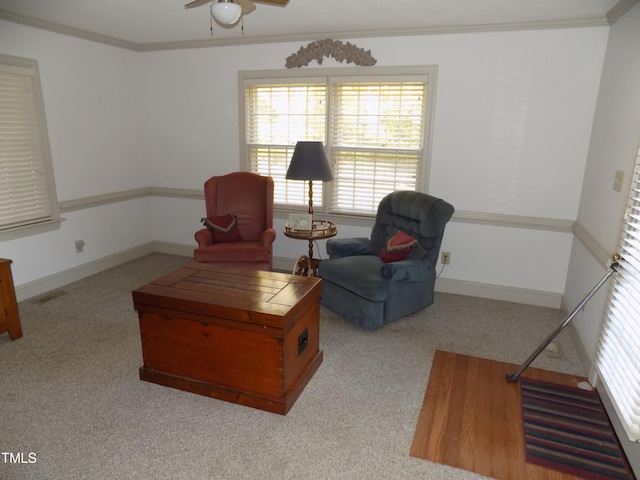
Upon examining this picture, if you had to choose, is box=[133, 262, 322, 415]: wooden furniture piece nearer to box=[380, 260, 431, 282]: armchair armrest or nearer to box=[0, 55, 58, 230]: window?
box=[380, 260, 431, 282]: armchair armrest

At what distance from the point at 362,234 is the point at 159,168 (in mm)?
2597

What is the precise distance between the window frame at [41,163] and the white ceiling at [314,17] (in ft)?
1.14

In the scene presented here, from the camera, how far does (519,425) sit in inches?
88.8

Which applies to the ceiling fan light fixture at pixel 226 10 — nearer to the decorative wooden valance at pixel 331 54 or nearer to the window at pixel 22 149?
the decorative wooden valance at pixel 331 54

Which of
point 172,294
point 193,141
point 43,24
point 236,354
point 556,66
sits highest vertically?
point 43,24

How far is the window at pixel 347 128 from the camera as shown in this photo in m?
3.96

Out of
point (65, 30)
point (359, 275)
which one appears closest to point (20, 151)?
point (65, 30)

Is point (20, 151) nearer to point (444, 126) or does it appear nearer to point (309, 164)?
point (309, 164)

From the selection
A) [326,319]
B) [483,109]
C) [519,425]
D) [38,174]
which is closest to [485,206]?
[483,109]

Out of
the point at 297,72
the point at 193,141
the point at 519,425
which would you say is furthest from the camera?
the point at 193,141

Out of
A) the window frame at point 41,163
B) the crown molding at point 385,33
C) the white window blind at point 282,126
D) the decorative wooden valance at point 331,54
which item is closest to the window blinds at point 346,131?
the white window blind at point 282,126

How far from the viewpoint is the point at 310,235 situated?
377 cm

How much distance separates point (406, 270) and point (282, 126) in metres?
2.15

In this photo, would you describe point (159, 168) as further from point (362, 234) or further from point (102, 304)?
point (362, 234)
